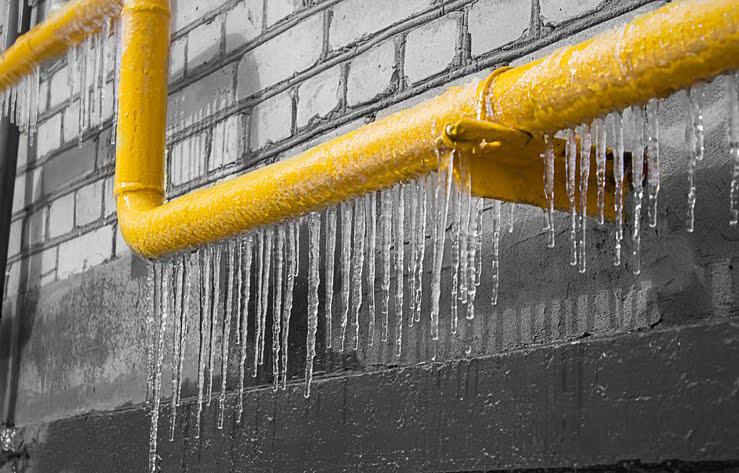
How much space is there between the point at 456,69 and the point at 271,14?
64 cm

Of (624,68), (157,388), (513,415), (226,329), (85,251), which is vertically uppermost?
(85,251)

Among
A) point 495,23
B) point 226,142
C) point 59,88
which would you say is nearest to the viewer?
point 495,23

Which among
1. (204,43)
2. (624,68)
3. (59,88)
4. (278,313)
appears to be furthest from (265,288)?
(59,88)

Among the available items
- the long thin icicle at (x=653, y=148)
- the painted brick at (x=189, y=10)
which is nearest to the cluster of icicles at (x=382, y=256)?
the long thin icicle at (x=653, y=148)

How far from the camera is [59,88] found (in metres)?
3.18

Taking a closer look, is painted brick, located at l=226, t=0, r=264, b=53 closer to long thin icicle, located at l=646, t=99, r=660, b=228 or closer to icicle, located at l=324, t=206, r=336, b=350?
icicle, located at l=324, t=206, r=336, b=350

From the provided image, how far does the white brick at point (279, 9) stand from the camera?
2.34 metres

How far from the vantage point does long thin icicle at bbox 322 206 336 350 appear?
1.81m

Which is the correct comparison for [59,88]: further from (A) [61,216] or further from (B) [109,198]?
(B) [109,198]

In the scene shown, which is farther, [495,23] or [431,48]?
[431,48]

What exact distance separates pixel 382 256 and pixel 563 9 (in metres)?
0.57

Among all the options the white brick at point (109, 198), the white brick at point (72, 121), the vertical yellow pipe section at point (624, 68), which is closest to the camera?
the vertical yellow pipe section at point (624, 68)

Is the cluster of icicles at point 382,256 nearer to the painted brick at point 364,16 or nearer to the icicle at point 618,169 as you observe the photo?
the icicle at point 618,169

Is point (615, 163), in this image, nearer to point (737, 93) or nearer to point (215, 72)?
point (737, 93)
